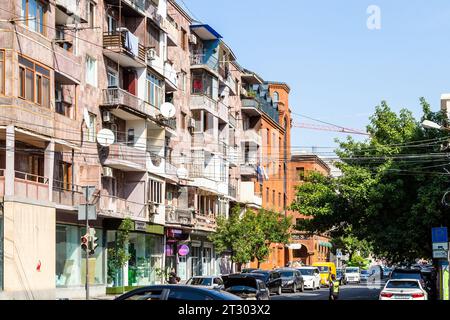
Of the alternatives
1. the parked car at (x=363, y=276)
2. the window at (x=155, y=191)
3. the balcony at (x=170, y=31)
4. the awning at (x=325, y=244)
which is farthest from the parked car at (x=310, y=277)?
the awning at (x=325, y=244)

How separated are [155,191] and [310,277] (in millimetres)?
17401

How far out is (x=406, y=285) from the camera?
1246 inches

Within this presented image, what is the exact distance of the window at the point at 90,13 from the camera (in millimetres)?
40759

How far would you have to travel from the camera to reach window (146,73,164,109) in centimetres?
4759

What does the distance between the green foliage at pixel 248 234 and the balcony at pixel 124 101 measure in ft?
51.2

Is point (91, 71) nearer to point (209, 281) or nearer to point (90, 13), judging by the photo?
point (90, 13)

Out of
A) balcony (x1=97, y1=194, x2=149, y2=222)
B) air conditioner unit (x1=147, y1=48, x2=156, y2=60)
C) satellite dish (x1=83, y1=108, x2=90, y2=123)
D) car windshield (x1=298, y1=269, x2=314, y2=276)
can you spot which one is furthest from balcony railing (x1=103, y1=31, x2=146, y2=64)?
car windshield (x1=298, y1=269, x2=314, y2=276)

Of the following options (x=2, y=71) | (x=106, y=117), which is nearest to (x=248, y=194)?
(x=106, y=117)

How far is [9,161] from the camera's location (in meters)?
30.7

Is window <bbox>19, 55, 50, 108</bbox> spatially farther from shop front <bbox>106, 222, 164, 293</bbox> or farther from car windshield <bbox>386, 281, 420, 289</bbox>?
car windshield <bbox>386, 281, 420, 289</bbox>

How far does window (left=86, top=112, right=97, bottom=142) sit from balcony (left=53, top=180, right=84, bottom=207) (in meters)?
2.79

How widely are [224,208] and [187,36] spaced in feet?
49.1
